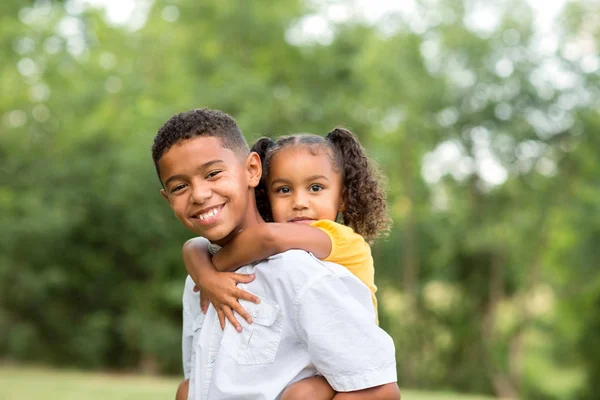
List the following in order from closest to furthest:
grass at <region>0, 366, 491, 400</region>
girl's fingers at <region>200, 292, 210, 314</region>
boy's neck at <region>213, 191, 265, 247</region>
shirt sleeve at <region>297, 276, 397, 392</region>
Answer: shirt sleeve at <region>297, 276, 397, 392</region> < boy's neck at <region>213, 191, 265, 247</region> < girl's fingers at <region>200, 292, 210, 314</region> < grass at <region>0, 366, 491, 400</region>

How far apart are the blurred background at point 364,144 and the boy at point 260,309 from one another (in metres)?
16.5

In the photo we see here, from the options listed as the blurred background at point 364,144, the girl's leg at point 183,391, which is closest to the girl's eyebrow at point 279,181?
the girl's leg at point 183,391

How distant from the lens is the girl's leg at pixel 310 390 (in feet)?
6.20

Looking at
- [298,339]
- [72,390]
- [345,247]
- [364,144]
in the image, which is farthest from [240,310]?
[364,144]

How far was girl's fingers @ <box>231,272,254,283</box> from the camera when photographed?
2.04 meters

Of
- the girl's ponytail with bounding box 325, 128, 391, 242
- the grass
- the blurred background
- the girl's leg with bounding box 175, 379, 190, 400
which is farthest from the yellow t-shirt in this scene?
the blurred background

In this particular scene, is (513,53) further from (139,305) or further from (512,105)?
(139,305)

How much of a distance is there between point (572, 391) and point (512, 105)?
9.48 meters

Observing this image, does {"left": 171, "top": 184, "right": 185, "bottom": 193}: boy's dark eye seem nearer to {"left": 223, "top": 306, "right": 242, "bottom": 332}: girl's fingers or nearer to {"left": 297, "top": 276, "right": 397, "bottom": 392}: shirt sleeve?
{"left": 223, "top": 306, "right": 242, "bottom": 332}: girl's fingers

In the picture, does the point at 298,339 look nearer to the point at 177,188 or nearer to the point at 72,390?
the point at 177,188

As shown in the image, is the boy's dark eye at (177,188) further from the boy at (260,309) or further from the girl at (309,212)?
the girl at (309,212)

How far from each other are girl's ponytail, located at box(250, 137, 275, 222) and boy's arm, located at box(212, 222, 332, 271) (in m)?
0.49

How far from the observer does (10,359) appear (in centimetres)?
1934

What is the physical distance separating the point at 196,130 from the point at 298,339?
1.92 feet
